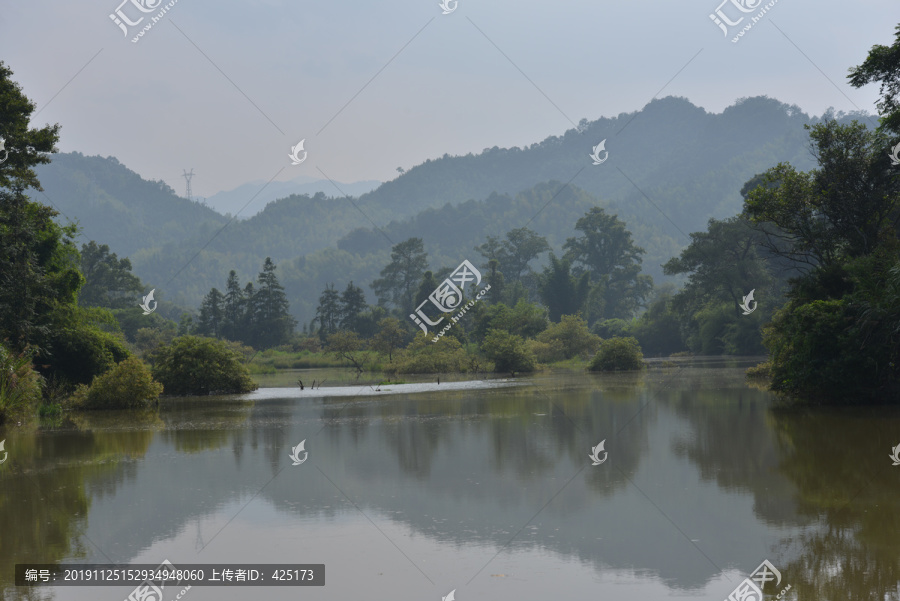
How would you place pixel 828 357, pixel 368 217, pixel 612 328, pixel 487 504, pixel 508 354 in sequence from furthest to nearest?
1. pixel 368 217
2. pixel 612 328
3. pixel 508 354
4. pixel 828 357
5. pixel 487 504

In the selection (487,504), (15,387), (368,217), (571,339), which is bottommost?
(487,504)

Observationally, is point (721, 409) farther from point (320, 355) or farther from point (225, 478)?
point (320, 355)

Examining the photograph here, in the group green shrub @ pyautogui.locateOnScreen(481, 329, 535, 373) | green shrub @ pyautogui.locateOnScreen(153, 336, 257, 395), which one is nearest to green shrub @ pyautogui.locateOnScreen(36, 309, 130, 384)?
green shrub @ pyautogui.locateOnScreen(153, 336, 257, 395)

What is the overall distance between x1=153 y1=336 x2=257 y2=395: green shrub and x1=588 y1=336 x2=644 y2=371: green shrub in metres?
18.8

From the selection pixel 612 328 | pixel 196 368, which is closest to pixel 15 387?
pixel 196 368

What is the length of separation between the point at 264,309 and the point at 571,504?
64228mm

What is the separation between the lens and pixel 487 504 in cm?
876

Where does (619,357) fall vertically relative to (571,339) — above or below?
below

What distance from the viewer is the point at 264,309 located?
70.1 m

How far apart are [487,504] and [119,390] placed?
17216mm

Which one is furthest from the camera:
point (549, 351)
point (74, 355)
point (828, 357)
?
point (549, 351)

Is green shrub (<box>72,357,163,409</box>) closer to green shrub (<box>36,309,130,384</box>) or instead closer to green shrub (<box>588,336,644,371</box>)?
green shrub (<box>36,309,130,384</box>)

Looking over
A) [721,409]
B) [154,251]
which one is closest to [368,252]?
[154,251]

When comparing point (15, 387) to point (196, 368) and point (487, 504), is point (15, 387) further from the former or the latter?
point (487, 504)
